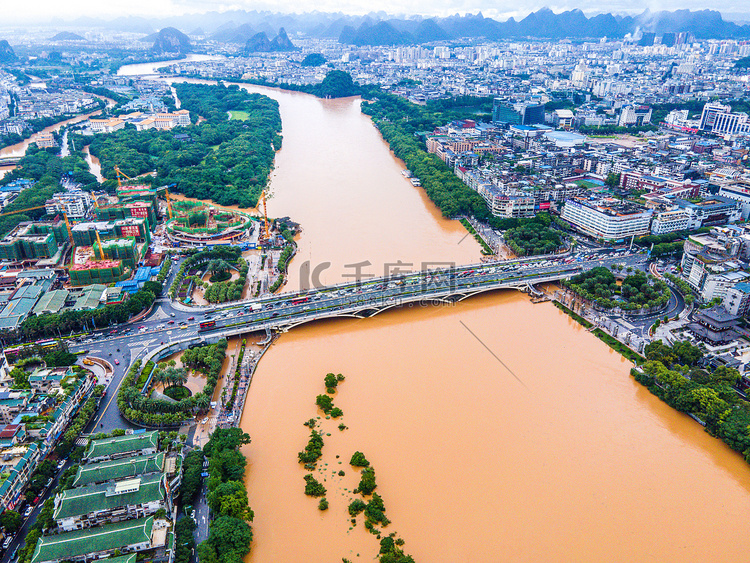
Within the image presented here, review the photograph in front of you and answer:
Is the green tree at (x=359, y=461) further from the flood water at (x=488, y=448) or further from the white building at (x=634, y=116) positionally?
the white building at (x=634, y=116)

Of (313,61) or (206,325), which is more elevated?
(313,61)

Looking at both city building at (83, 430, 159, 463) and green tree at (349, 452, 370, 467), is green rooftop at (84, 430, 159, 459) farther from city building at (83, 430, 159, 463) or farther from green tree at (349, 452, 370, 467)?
green tree at (349, 452, 370, 467)

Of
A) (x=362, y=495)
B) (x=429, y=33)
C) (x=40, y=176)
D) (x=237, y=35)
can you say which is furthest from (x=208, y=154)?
(x=237, y=35)

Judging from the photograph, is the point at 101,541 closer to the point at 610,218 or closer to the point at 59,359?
the point at 59,359

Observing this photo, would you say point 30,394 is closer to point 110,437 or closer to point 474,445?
point 110,437

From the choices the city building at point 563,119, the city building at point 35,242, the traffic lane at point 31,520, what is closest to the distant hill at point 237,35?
the city building at point 563,119

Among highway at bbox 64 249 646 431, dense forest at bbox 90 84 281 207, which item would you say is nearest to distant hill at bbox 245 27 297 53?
dense forest at bbox 90 84 281 207

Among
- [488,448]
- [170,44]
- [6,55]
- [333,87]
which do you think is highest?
[6,55]
